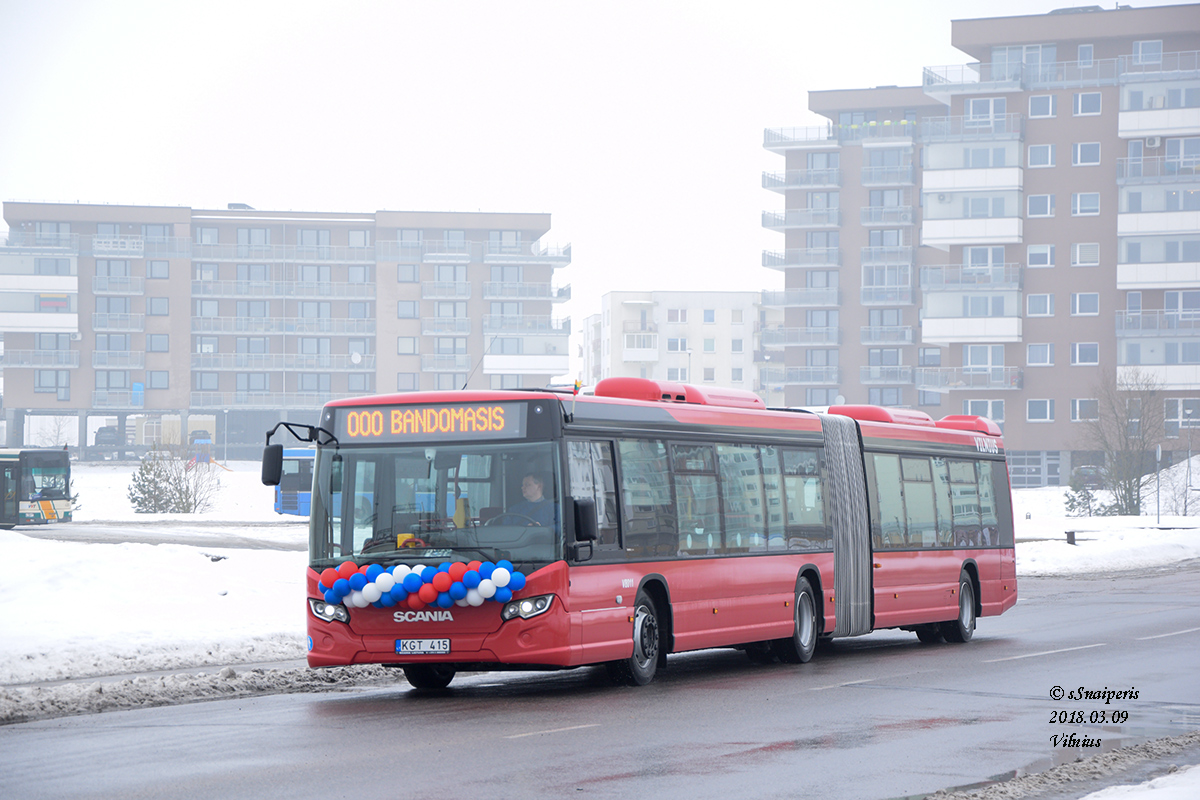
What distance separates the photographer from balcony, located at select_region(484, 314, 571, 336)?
116250mm

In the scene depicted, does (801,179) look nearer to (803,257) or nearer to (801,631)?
(803,257)

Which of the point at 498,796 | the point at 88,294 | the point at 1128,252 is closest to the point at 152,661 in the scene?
the point at 498,796

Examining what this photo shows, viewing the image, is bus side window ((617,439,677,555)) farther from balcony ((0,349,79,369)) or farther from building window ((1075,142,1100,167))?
balcony ((0,349,79,369))

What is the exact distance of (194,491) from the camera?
63.7 metres

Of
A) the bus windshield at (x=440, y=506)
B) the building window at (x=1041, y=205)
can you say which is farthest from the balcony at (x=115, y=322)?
the bus windshield at (x=440, y=506)

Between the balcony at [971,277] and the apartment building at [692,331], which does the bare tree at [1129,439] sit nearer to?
the balcony at [971,277]

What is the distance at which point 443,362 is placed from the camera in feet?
384

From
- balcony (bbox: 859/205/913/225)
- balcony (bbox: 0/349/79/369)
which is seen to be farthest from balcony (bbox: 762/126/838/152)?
balcony (bbox: 0/349/79/369)

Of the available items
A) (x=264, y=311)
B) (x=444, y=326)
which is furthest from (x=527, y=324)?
(x=264, y=311)

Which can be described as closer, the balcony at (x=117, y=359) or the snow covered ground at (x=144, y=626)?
the snow covered ground at (x=144, y=626)

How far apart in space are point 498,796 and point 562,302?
364 feet

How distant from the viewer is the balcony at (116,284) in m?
112

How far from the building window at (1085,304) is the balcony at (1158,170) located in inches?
270

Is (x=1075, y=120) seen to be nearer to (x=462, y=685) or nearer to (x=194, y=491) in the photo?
(x=194, y=491)
